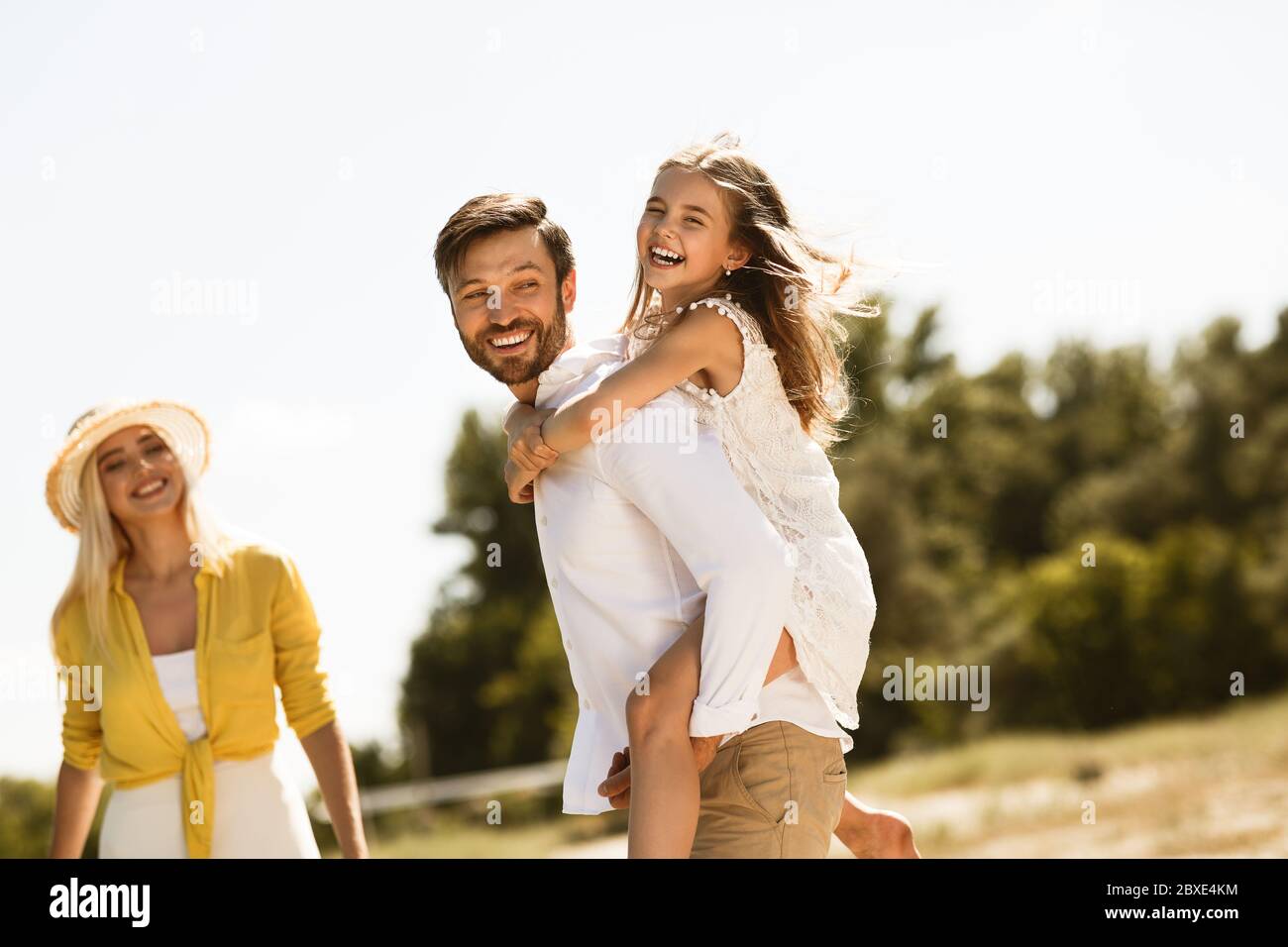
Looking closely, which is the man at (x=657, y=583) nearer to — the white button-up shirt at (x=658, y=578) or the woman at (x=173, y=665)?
the white button-up shirt at (x=658, y=578)

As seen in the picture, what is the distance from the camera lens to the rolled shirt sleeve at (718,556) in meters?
2.78

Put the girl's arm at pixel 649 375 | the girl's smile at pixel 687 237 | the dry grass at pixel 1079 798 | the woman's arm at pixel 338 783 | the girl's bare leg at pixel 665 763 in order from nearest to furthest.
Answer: the girl's bare leg at pixel 665 763 < the girl's arm at pixel 649 375 < the girl's smile at pixel 687 237 < the woman's arm at pixel 338 783 < the dry grass at pixel 1079 798

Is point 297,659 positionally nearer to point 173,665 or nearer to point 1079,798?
point 173,665

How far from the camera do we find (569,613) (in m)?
3.02

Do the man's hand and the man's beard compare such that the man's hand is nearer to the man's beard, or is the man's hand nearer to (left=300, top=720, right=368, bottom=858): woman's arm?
the man's beard

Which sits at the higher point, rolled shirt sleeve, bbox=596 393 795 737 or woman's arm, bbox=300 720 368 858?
rolled shirt sleeve, bbox=596 393 795 737

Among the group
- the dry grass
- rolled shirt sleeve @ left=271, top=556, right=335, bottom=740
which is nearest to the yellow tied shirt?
rolled shirt sleeve @ left=271, top=556, right=335, bottom=740

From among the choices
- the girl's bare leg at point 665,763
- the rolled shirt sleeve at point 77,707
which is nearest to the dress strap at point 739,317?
the girl's bare leg at point 665,763

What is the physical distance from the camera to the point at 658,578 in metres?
2.98

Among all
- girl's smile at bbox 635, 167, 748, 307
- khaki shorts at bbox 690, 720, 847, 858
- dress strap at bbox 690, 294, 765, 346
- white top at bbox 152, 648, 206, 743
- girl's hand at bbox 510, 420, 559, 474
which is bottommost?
khaki shorts at bbox 690, 720, 847, 858

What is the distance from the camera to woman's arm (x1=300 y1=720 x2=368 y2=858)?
4.05 metres

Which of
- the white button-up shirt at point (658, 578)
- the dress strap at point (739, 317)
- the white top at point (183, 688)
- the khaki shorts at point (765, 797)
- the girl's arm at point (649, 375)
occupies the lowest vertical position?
the khaki shorts at point (765, 797)

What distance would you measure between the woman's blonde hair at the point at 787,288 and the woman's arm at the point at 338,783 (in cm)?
174

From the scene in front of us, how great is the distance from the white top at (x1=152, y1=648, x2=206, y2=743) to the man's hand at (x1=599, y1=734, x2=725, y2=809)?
1.73m
